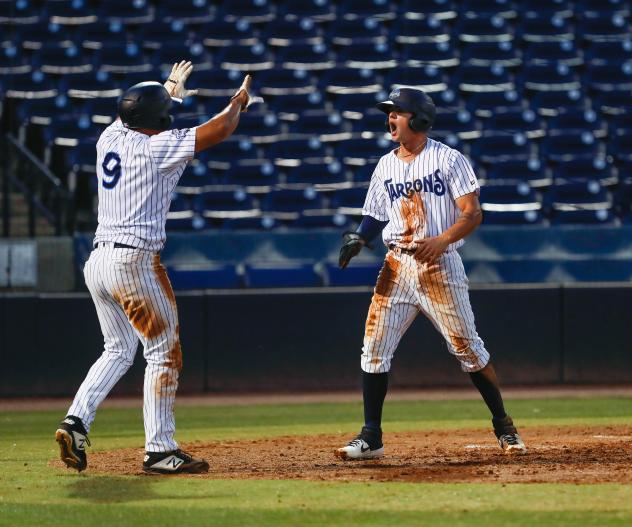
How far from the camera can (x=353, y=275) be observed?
12.9 m

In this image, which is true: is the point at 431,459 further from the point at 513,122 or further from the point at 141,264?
the point at 513,122

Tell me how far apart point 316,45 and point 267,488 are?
40.0 ft

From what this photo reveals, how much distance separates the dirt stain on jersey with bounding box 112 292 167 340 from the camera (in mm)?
5836

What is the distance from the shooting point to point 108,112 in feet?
52.3

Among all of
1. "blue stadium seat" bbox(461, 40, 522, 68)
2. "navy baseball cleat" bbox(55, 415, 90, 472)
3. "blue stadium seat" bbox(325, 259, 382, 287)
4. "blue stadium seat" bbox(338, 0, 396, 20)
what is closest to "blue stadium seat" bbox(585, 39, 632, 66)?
"blue stadium seat" bbox(461, 40, 522, 68)

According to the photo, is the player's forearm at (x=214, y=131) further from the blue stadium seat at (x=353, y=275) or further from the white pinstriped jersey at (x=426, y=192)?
the blue stadium seat at (x=353, y=275)

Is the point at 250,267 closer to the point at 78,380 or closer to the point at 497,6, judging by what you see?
the point at 78,380

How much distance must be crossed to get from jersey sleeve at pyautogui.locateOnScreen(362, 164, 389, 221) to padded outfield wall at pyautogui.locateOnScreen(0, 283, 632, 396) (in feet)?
16.4

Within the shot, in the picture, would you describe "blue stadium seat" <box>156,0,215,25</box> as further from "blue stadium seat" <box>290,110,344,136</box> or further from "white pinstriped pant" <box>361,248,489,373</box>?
"white pinstriped pant" <box>361,248,489,373</box>

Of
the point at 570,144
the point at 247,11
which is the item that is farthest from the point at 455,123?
the point at 247,11

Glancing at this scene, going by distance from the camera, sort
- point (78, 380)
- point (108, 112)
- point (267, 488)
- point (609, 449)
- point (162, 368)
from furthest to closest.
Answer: point (108, 112) < point (78, 380) < point (609, 449) < point (162, 368) < point (267, 488)

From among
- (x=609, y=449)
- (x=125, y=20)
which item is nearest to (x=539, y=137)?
(x=125, y=20)

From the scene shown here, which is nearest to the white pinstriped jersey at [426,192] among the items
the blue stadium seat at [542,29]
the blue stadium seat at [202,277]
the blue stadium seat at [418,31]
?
the blue stadium seat at [202,277]

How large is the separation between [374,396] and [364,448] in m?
0.29
